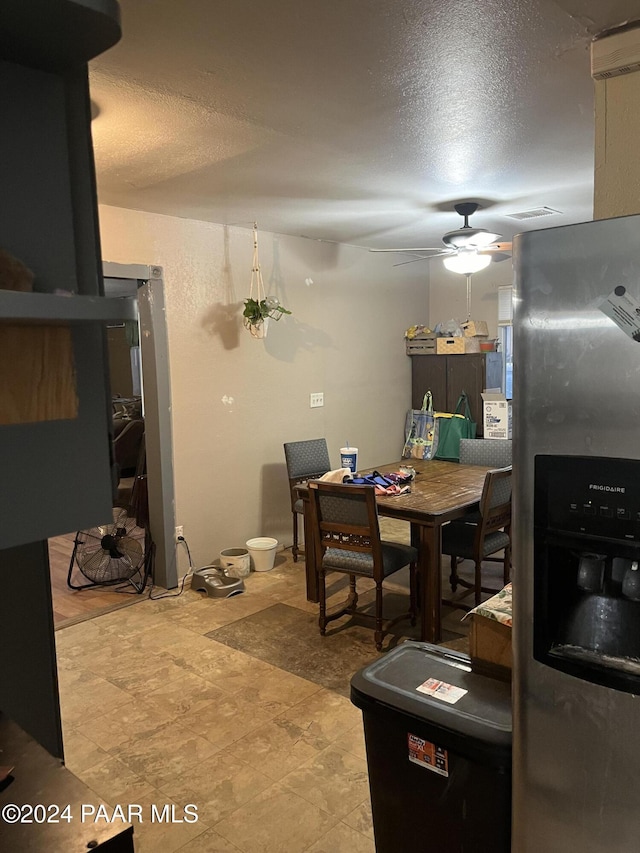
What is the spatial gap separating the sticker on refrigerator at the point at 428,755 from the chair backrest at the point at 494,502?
6.62 feet

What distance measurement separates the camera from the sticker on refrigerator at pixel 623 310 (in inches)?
42.9

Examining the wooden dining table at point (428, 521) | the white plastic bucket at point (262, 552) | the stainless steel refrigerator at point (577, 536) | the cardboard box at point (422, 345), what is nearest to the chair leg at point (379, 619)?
the wooden dining table at point (428, 521)

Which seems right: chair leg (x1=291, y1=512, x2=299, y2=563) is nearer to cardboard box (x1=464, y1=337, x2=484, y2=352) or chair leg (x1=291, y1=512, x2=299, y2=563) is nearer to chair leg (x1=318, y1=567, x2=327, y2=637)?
chair leg (x1=318, y1=567, x2=327, y2=637)

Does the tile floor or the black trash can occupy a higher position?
the black trash can

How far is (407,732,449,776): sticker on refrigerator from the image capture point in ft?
4.75

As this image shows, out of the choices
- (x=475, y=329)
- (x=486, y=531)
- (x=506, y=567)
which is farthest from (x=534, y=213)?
(x=506, y=567)

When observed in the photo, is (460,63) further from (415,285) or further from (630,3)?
(415,285)

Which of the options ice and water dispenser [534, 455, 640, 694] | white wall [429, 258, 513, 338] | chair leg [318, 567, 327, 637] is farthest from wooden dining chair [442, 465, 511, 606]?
white wall [429, 258, 513, 338]

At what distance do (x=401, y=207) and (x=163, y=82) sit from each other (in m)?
2.17

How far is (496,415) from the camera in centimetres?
552

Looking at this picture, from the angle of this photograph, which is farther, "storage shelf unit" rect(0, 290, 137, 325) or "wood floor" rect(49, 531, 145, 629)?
"wood floor" rect(49, 531, 145, 629)

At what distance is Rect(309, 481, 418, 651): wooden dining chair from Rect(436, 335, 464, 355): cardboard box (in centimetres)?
282

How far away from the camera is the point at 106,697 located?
2.95m

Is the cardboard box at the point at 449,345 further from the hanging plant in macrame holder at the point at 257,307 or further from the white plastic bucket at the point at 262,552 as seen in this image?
the white plastic bucket at the point at 262,552
